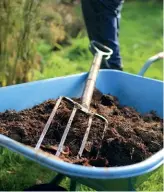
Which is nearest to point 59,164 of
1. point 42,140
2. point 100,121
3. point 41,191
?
point 41,191

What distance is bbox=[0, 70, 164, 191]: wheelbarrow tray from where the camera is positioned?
1492 millimetres

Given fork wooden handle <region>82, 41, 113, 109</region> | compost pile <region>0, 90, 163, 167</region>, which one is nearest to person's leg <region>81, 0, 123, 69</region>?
fork wooden handle <region>82, 41, 113, 109</region>

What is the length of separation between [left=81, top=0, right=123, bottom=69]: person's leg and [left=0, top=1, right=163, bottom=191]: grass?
0.64 metres

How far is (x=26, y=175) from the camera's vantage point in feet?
7.46

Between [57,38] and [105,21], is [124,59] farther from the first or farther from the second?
[105,21]

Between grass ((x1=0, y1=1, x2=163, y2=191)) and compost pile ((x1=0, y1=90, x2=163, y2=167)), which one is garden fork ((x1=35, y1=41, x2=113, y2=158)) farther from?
grass ((x1=0, y1=1, x2=163, y2=191))

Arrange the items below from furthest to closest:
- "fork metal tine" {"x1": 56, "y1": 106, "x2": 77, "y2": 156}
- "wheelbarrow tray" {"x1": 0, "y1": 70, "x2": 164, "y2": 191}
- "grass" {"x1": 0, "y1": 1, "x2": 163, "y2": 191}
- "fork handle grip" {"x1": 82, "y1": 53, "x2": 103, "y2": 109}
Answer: "grass" {"x1": 0, "y1": 1, "x2": 163, "y2": 191} → "fork handle grip" {"x1": 82, "y1": 53, "x2": 103, "y2": 109} → "fork metal tine" {"x1": 56, "y1": 106, "x2": 77, "y2": 156} → "wheelbarrow tray" {"x1": 0, "y1": 70, "x2": 164, "y2": 191}

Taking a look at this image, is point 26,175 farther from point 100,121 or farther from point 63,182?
point 100,121

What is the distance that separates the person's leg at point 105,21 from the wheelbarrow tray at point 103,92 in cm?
22

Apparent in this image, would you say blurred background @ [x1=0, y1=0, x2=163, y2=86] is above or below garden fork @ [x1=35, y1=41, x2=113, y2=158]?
below

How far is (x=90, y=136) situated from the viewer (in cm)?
187

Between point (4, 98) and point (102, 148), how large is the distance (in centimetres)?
54

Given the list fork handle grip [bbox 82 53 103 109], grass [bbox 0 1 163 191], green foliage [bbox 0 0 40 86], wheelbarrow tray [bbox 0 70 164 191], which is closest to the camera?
wheelbarrow tray [bbox 0 70 164 191]

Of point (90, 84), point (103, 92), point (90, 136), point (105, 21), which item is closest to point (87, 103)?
point (90, 84)
